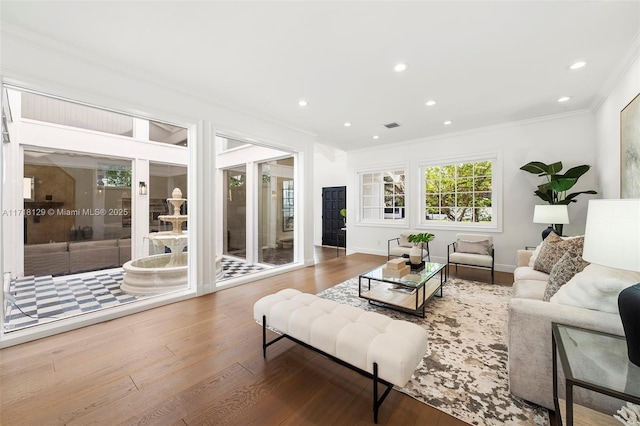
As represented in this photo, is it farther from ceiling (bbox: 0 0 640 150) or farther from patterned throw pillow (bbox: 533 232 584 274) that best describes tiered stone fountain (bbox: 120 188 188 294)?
patterned throw pillow (bbox: 533 232 584 274)

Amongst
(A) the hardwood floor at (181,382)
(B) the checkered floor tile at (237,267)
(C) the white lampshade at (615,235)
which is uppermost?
(C) the white lampshade at (615,235)

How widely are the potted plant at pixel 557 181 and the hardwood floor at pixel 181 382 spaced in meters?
3.99

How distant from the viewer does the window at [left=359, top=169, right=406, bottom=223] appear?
6.30 metres

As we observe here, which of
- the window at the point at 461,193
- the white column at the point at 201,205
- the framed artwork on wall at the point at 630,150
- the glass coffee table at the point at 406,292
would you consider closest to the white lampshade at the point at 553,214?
the framed artwork on wall at the point at 630,150

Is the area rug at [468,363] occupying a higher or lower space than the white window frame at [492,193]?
lower

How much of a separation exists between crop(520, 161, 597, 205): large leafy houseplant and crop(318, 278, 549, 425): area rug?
6.12ft

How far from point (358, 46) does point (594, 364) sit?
2.77m

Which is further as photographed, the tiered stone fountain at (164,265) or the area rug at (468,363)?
the tiered stone fountain at (164,265)

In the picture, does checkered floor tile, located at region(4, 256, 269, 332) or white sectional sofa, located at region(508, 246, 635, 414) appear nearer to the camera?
A: white sectional sofa, located at region(508, 246, 635, 414)

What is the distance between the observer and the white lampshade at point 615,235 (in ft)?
3.46

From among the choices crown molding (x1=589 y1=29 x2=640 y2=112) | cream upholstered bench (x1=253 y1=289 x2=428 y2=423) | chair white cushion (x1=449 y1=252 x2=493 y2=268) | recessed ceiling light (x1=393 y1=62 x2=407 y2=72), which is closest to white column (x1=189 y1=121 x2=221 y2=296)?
cream upholstered bench (x1=253 y1=289 x2=428 y2=423)

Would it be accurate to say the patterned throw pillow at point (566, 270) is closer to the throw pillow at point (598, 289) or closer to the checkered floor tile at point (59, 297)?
the throw pillow at point (598, 289)

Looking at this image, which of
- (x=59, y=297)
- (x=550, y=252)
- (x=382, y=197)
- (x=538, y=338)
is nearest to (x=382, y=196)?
(x=382, y=197)

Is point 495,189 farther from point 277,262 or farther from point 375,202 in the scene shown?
point 277,262
